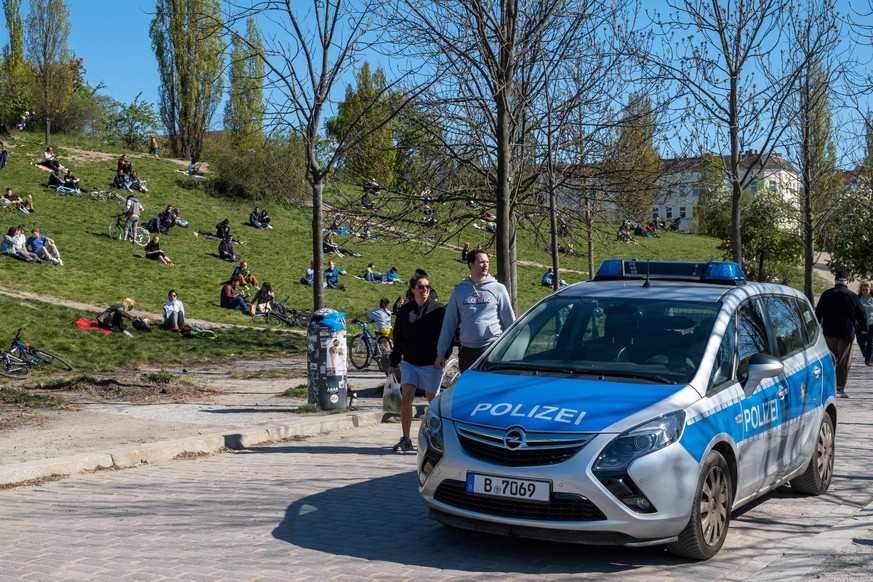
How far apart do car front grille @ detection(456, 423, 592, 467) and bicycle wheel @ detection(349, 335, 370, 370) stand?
1497 centimetres

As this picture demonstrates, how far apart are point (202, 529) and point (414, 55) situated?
9947mm

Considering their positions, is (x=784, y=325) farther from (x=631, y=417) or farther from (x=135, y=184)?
(x=135, y=184)

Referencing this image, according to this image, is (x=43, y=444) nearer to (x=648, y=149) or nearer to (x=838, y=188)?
(x=648, y=149)

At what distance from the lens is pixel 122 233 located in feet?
118

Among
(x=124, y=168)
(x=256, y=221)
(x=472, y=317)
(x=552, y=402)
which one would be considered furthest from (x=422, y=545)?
(x=124, y=168)

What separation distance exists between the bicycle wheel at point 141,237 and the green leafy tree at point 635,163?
2194cm

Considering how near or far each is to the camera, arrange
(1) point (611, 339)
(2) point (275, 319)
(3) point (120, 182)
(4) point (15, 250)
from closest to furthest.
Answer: (1) point (611, 339) → (4) point (15, 250) → (2) point (275, 319) → (3) point (120, 182)

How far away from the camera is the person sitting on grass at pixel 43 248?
2934 centimetres

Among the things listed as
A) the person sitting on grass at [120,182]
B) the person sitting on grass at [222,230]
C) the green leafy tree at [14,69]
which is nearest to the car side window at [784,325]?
the person sitting on grass at [222,230]

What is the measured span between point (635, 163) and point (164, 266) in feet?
62.9

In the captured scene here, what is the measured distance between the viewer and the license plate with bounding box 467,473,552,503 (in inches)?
213

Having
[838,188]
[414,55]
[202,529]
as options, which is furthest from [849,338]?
[838,188]

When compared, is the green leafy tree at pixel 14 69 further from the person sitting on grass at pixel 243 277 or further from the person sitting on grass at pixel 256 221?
the person sitting on grass at pixel 243 277

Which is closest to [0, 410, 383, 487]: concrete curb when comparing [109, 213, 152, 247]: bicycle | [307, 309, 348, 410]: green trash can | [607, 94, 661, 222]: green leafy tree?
[307, 309, 348, 410]: green trash can
